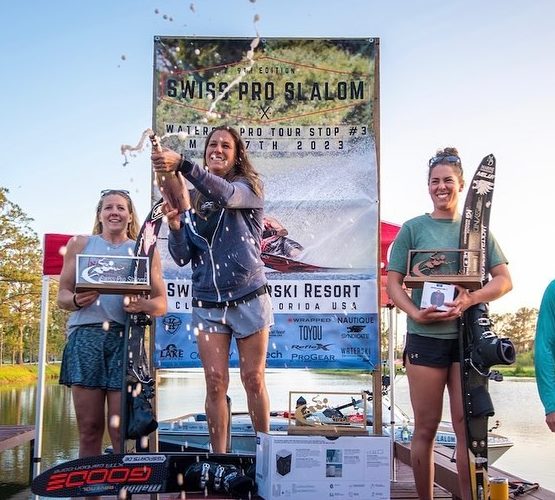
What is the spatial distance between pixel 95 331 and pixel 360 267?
2.16m

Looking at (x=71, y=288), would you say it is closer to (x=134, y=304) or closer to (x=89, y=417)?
(x=134, y=304)

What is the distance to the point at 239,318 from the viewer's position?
332 centimetres

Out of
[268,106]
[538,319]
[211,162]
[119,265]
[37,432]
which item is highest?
[268,106]

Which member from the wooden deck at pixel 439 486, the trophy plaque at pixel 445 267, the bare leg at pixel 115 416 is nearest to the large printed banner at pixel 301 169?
the wooden deck at pixel 439 486

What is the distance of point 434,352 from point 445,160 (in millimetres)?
873

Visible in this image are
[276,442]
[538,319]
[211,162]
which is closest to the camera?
[538,319]

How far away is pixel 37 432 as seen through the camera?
498 cm

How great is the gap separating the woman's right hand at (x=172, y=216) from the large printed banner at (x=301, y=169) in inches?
64.6

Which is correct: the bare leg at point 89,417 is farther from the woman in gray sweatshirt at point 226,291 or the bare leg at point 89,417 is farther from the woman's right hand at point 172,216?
the woman's right hand at point 172,216

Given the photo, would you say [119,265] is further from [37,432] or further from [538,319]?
[37,432]

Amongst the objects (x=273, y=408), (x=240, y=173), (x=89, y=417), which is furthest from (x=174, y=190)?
(x=273, y=408)

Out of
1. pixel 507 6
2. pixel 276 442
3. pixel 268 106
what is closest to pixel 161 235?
pixel 268 106

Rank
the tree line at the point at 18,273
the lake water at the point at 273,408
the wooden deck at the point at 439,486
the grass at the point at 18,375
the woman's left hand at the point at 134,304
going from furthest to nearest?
1. the grass at the point at 18,375
2. the tree line at the point at 18,273
3. the lake water at the point at 273,408
4. the wooden deck at the point at 439,486
5. the woman's left hand at the point at 134,304

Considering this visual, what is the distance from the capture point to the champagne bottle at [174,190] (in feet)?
10.3
